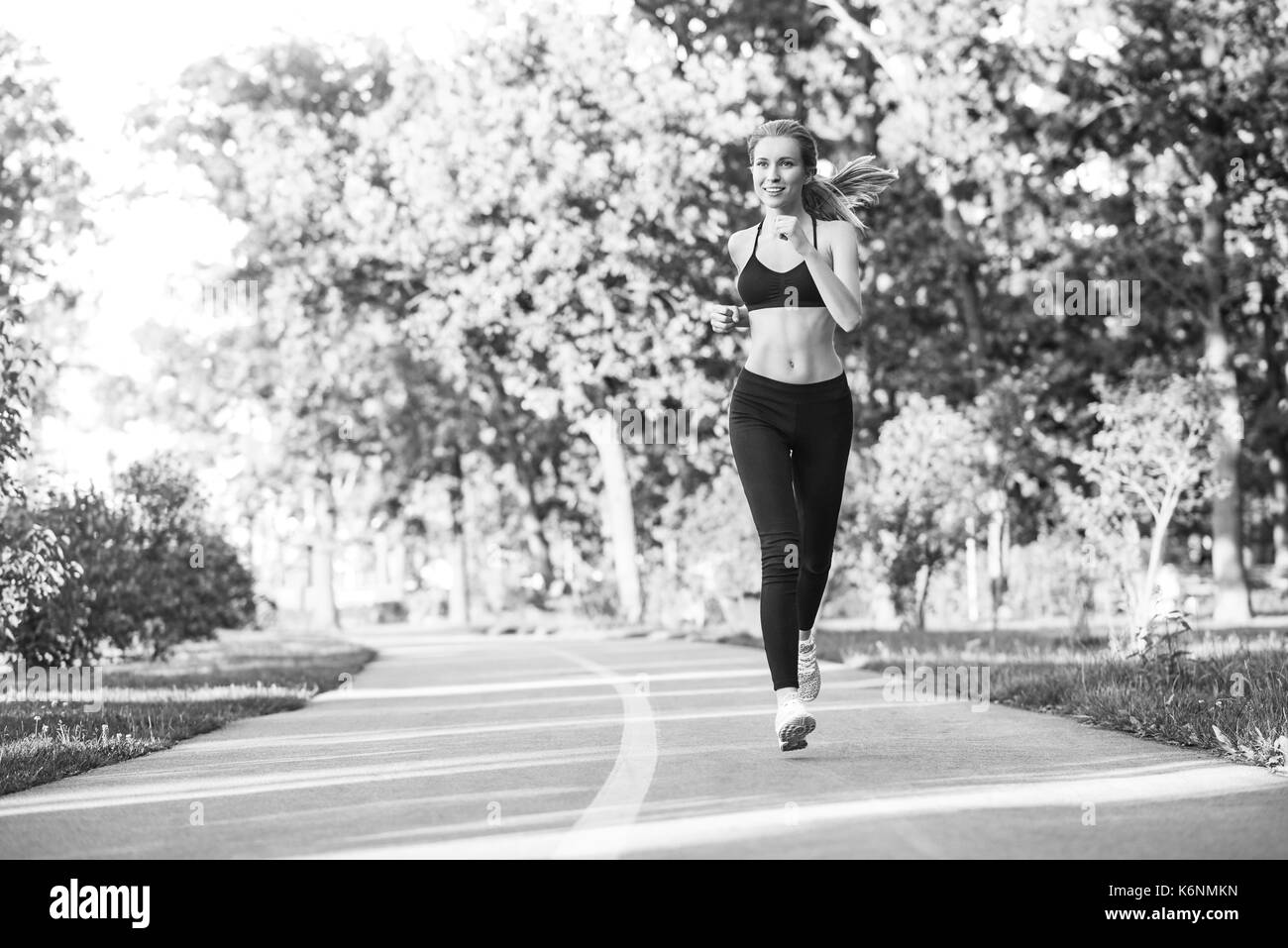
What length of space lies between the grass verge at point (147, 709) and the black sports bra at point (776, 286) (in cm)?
352

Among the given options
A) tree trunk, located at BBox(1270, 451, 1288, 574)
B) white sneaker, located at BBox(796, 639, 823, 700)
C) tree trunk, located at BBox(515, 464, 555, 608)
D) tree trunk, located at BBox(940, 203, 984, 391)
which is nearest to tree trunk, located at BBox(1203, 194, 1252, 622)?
tree trunk, located at BBox(940, 203, 984, 391)

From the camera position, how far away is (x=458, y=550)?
5044 cm

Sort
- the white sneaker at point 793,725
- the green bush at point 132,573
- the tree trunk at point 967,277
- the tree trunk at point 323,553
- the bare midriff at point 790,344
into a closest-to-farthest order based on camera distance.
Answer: the white sneaker at point 793,725 < the bare midriff at point 790,344 < the green bush at point 132,573 < the tree trunk at point 967,277 < the tree trunk at point 323,553

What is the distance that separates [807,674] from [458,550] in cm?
4341

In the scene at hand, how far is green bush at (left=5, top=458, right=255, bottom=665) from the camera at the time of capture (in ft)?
48.6

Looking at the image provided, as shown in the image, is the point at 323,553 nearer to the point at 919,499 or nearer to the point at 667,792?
the point at 919,499

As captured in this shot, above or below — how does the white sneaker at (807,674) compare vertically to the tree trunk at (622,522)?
below

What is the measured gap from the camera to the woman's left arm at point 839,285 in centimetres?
688

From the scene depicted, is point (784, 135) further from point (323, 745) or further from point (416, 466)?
point (416, 466)

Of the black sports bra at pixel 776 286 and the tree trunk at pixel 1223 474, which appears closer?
the black sports bra at pixel 776 286

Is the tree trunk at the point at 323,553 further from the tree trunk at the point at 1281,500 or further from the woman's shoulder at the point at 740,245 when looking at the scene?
the woman's shoulder at the point at 740,245

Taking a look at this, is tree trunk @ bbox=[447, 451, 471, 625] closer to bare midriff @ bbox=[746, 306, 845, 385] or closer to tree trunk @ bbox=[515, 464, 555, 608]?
tree trunk @ bbox=[515, 464, 555, 608]

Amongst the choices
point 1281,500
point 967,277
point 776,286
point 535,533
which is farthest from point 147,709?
point 1281,500

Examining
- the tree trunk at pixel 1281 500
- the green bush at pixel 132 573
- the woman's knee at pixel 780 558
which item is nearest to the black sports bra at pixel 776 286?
the woman's knee at pixel 780 558
